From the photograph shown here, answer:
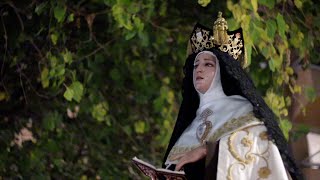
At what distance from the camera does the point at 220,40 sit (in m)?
4.01

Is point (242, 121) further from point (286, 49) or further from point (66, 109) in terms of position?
point (66, 109)

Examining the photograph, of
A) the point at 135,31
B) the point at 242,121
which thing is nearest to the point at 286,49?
the point at 135,31

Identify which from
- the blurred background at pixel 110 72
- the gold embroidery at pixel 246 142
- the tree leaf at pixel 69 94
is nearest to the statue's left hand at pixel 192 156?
the gold embroidery at pixel 246 142

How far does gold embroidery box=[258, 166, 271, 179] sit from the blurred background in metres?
1.57

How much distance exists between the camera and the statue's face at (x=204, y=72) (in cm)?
386

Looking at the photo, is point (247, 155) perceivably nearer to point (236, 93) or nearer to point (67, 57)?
point (236, 93)

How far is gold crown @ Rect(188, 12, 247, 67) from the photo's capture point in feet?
13.1

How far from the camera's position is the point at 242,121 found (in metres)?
3.62

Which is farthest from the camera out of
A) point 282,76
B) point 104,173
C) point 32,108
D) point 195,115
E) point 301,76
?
point 301,76

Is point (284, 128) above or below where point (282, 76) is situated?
below

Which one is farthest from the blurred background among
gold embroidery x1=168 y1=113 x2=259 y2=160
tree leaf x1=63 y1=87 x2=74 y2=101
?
gold embroidery x1=168 y1=113 x2=259 y2=160

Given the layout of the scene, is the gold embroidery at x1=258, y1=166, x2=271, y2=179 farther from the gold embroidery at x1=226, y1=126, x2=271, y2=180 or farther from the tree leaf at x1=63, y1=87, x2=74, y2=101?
the tree leaf at x1=63, y1=87, x2=74, y2=101

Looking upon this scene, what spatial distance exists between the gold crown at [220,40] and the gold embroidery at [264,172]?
743mm

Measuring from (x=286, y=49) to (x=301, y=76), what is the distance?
312 centimetres
